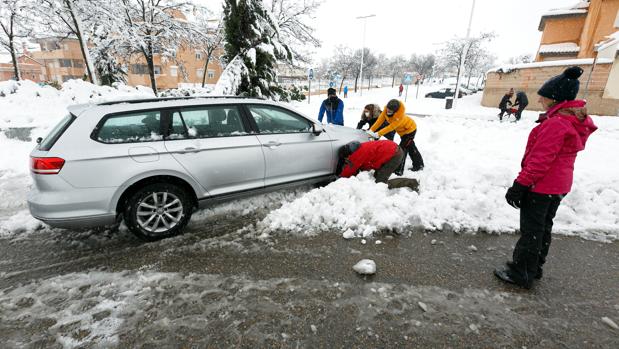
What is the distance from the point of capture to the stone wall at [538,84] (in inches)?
631

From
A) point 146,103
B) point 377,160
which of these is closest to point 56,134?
point 146,103

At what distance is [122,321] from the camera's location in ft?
7.70

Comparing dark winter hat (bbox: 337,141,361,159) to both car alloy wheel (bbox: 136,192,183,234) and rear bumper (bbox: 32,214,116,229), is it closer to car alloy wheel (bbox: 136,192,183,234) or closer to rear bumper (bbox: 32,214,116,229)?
car alloy wheel (bbox: 136,192,183,234)

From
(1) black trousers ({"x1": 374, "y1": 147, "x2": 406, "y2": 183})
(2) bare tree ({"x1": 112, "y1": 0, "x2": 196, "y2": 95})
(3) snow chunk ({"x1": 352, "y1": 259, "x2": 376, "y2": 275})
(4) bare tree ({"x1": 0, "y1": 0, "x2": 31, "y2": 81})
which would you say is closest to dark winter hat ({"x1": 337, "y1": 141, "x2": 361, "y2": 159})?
(1) black trousers ({"x1": 374, "y1": 147, "x2": 406, "y2": 183})

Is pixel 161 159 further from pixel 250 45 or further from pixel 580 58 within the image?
pixel 580 58

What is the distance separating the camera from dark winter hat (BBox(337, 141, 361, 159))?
15.5ft

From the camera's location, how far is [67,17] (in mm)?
18312

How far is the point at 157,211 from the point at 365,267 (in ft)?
7.99

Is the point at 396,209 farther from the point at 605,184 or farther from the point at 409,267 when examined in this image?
the point at 605,184

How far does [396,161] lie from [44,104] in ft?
37.8

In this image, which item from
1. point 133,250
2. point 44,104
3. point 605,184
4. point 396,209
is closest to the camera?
point 133,250

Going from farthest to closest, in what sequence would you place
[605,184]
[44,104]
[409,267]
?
[44,104]
[605,184]
[409,267]

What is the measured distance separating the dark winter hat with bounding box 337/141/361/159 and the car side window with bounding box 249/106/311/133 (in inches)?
25.6

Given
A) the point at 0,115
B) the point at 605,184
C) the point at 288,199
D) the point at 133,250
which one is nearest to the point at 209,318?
the point at 133,250
